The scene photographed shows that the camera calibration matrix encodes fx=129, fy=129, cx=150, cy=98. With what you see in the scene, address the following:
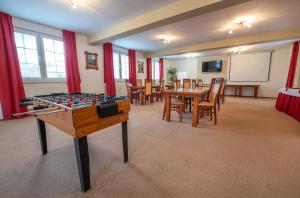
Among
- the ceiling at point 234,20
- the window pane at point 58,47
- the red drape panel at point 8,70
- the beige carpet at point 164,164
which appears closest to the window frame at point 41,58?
the window pane at point 58,47

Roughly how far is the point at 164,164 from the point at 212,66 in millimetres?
7609

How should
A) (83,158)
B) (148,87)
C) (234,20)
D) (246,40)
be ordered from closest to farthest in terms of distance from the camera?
1. (83,158)
2. (234,20)
3. (246,40)
4. (148,87)

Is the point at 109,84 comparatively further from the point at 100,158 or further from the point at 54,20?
the point at 100,158

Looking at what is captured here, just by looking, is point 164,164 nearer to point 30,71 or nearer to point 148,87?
point 148,87

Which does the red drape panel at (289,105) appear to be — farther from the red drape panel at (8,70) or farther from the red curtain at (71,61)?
the red drape panel at (8,70)

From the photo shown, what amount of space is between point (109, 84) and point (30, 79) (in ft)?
7.73

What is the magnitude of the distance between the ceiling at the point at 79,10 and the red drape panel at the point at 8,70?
37cm

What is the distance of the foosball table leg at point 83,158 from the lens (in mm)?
1003

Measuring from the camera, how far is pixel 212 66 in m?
7.64

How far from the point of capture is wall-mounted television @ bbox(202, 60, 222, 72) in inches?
292

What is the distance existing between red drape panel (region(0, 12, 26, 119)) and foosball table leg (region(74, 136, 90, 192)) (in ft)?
11.0

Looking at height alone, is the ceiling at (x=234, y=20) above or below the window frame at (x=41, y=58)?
above

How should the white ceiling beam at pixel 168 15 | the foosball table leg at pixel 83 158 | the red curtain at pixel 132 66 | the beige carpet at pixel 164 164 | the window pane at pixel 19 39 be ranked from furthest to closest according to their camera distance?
1. the red curtain at pixel 132 66
2. the window pane at pixel 19 39
3. the white ceiling beam at pixel 168 15
4. the beige carpet at pixel 164 164
5. the foosball table leg at pixel 83 158

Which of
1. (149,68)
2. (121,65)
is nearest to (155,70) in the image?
(149,68)
